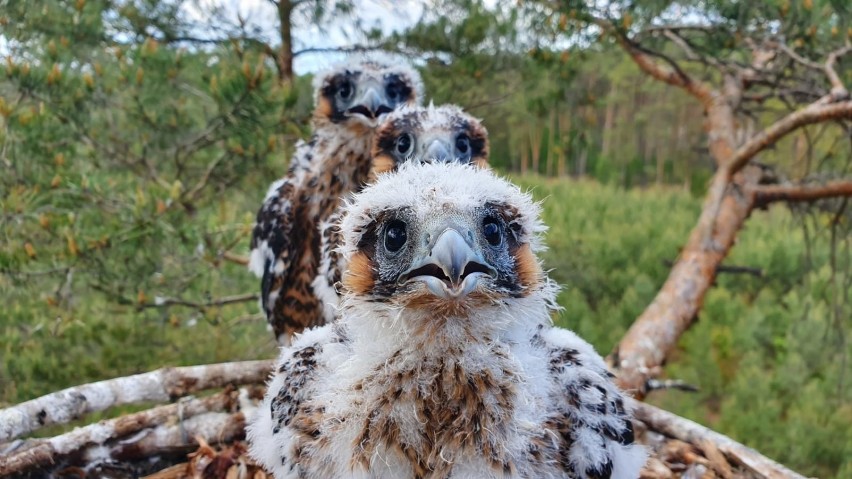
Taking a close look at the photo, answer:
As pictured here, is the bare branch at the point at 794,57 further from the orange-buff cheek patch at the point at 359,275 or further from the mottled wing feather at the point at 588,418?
the orange-buff cheek patch at the point at 359,275

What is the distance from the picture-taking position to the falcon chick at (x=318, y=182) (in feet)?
8.34

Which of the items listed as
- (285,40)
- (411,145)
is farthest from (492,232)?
(285,40)

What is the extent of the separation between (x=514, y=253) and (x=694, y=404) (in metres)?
5.40

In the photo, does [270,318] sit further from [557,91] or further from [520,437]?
[557,91]

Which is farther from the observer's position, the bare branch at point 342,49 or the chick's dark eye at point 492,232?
the bare branch at point 342,49

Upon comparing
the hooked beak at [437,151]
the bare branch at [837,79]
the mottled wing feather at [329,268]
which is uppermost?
the bare branch at [837,79]

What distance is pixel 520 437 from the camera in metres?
1.28

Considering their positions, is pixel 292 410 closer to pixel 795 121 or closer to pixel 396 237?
pixel 396 237

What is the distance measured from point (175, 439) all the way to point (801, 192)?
3.91 m

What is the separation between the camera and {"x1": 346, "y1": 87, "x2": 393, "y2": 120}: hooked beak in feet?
8.20

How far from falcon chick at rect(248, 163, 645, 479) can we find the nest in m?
0.64

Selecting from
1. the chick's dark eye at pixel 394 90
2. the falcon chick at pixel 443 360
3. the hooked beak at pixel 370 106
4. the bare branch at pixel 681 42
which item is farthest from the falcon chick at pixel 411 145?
the bare branch at pixel 681 42

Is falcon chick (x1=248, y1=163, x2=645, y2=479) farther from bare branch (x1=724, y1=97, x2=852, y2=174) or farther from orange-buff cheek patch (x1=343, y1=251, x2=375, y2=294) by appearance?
bare branch (x1=724, y1=97, x2=852, y2=174)

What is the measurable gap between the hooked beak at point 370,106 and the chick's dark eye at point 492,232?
1.35 metres
